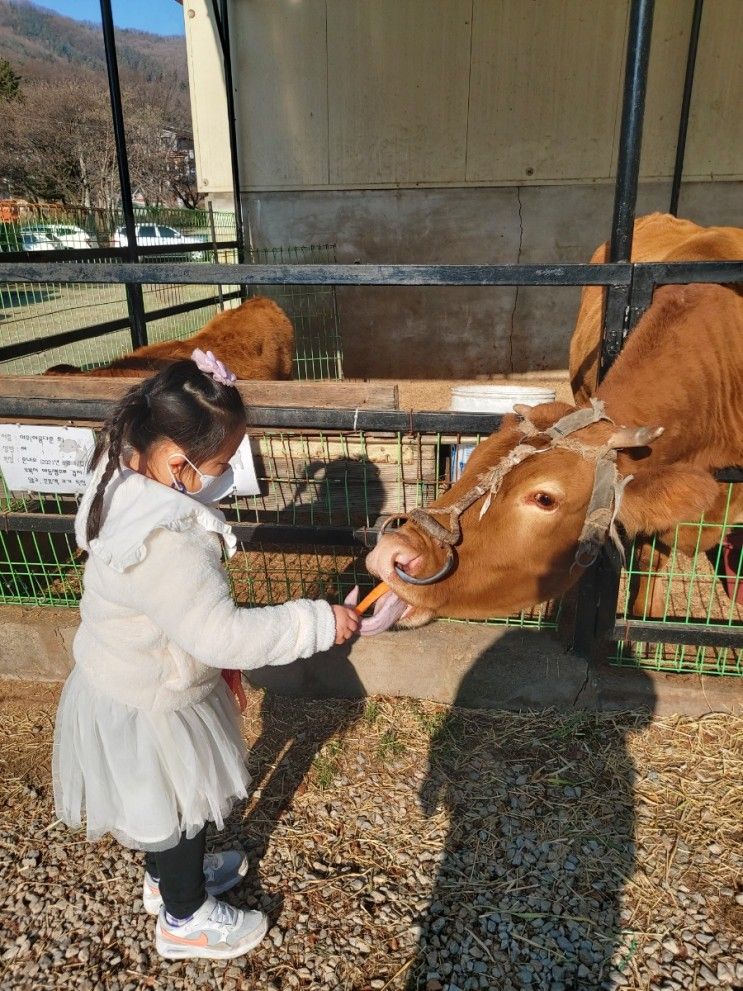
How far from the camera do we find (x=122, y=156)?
17.7ft

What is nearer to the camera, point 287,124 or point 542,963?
point 542,963

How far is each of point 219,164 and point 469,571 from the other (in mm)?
8124

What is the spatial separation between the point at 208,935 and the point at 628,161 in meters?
2.73

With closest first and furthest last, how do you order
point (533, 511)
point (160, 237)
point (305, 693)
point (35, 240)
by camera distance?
point (533, 511) → point (305, 693) → point (35, 240) → point (160, 237)

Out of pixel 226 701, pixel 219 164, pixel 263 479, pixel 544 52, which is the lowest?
pixel 226 701

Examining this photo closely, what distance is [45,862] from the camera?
247 cm

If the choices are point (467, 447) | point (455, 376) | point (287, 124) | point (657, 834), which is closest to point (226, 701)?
point (467, 447)

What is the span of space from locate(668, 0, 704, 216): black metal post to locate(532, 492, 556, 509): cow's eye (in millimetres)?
7106

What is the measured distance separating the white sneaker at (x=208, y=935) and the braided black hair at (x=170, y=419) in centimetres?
119

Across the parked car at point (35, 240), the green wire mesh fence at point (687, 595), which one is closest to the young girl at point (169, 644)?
the green wire mesh fence at point (687, 595)

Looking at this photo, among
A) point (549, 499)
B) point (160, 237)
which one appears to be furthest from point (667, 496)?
point (160, 237)

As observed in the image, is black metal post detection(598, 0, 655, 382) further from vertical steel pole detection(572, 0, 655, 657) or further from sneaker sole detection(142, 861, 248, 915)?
sneaker sole detection(142, 861, 248, 915)

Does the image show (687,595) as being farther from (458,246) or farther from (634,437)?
(458,246)

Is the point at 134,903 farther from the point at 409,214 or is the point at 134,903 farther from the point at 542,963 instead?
the point at 409,214
